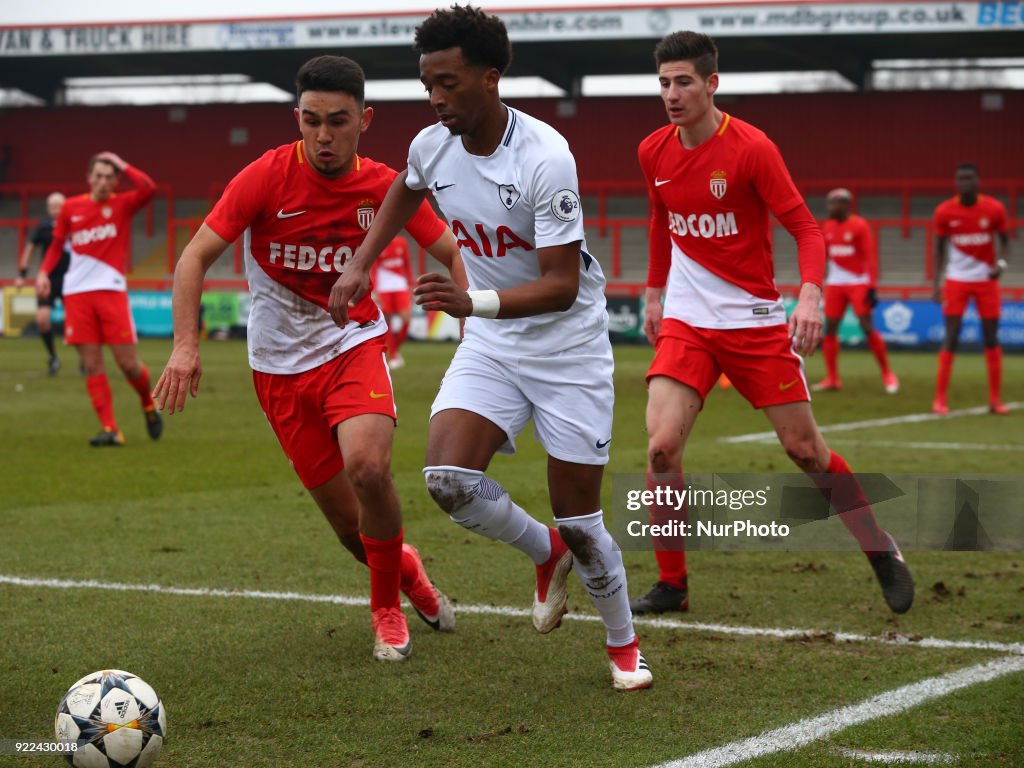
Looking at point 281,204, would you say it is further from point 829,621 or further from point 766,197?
point 829,621

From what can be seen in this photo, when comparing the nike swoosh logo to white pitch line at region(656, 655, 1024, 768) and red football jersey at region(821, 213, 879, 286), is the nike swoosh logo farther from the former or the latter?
red football jersey at region(821, 213, 879, 286)

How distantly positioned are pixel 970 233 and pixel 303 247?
10.5 m

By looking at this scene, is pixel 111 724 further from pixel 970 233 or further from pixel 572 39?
pixel 572 39

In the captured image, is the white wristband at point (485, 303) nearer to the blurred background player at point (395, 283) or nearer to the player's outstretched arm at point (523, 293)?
the player's outstretched arm at point (523, 293)

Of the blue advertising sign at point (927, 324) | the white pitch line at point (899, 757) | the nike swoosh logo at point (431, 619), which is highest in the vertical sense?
the white pitch line at point (899, 757)

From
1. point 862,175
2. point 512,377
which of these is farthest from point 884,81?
point 512,377

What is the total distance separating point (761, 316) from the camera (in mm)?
6074

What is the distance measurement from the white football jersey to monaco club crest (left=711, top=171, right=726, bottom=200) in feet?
4.33

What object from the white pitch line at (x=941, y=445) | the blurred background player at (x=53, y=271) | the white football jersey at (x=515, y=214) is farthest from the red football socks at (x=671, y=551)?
the blurred background player at (x=53, y=271)

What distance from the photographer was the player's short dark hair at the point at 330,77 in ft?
16.9

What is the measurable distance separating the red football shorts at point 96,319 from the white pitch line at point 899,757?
28.9 ft

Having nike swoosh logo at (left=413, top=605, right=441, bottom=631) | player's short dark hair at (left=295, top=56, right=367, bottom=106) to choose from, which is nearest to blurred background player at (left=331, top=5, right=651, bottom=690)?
player's short dark hair at (left=295, top=56, right=367, bottom=106)

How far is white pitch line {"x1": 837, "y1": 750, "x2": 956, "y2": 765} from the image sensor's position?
3846 mm

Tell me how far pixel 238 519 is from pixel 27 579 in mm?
1915
